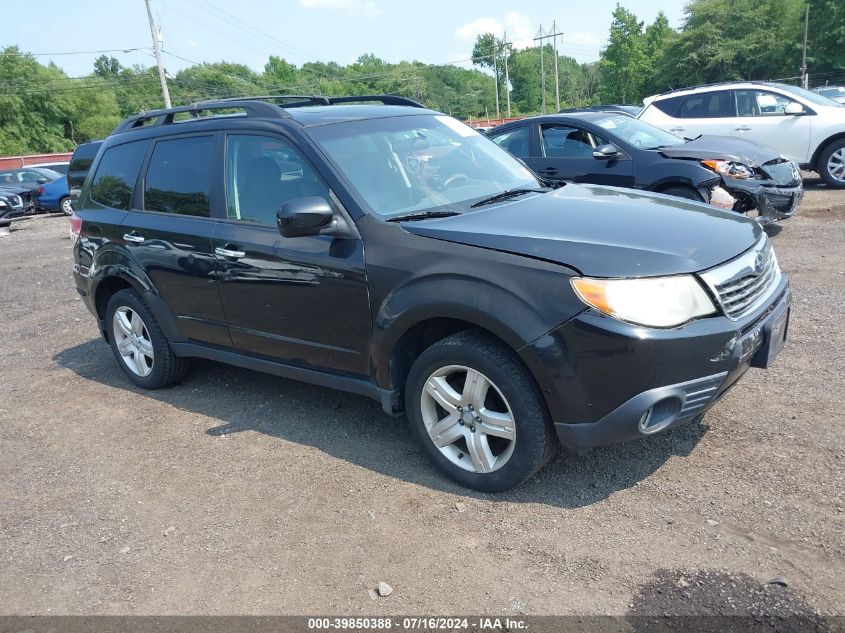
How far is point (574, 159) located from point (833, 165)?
19.1 feet

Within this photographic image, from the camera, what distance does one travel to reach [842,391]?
13.9 feet

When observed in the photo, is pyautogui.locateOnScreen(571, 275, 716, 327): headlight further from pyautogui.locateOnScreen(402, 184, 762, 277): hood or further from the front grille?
the front grille

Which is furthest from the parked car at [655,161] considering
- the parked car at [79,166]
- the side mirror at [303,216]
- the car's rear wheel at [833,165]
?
the parked car at [79,166]

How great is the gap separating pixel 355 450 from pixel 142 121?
3129mm

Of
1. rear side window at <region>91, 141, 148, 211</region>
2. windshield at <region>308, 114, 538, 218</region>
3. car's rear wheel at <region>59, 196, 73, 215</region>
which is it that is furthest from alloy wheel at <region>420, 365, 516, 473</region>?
car's rear wheel at <region>59, 196, 73, 215</region>

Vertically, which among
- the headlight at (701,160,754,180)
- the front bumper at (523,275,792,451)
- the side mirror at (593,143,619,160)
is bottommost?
the front bumper at (523,275,792,451)

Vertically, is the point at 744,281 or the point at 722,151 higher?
the point at 722,151

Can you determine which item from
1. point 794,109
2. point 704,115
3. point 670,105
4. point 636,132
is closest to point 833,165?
point 794,109

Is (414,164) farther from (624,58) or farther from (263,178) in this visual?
(624,58)

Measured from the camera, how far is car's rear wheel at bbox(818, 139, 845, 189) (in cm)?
1149

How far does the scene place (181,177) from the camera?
187 inches

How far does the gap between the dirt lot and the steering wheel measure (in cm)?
149

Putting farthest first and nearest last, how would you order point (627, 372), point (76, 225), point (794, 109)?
point (794, 109)
point (76, 225)
point (627, 372)

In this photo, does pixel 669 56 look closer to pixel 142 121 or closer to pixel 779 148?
pixel 779 148
